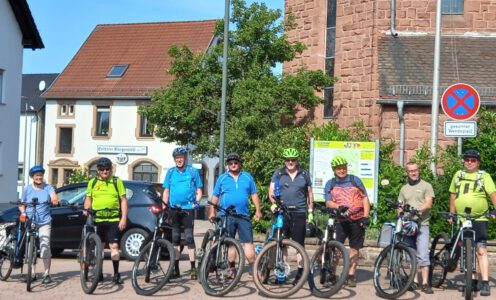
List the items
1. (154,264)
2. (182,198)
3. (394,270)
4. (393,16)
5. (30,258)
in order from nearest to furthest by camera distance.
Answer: (394,270) → (154,264) → (30,258) → (182,198) → (393,16)

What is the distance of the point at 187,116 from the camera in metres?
25.2

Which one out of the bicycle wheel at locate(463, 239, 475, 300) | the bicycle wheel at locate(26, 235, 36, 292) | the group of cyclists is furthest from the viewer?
the group of cyclists

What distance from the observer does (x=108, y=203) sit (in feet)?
37.2

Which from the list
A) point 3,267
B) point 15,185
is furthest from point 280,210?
point 15,185

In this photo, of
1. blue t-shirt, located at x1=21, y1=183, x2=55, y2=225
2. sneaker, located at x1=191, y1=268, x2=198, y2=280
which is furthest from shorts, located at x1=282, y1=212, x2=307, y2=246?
blue t-shirt, located at x1=21, y1=183, x2=55, y2=225

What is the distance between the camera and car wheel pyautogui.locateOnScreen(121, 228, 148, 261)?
50.8ft

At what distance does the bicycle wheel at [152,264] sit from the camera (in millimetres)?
10648

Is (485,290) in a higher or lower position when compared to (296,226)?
lower

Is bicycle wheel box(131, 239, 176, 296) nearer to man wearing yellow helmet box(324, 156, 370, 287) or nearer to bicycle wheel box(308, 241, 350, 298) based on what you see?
bicycle wheel box(308, 241, 350, 298)

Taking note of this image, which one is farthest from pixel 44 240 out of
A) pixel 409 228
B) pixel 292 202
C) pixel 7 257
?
pixel 409 228

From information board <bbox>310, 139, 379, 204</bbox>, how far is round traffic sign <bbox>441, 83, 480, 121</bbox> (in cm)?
177

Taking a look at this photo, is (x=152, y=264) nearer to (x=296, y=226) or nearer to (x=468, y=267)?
(x=296, y=226)

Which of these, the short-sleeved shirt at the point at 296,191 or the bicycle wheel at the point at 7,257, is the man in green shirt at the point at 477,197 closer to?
the short-sleeved shirt at the point at 296,191

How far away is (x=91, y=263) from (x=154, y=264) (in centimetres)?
80
